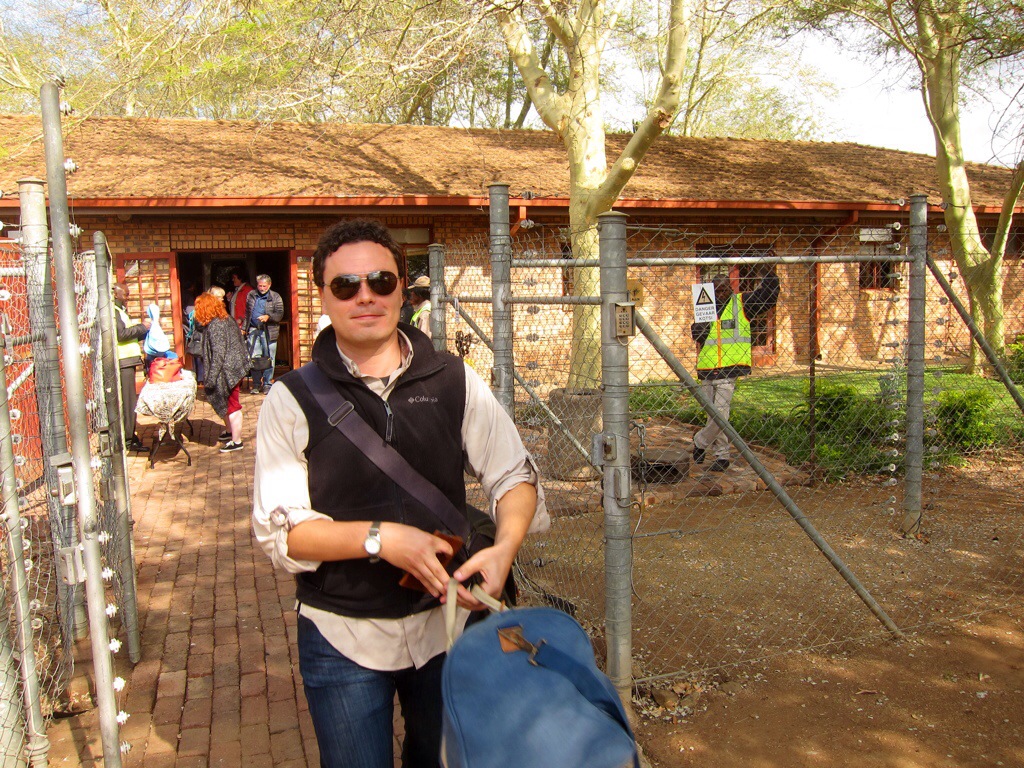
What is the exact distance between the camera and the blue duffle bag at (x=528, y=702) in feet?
5.55

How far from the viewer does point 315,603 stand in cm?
207

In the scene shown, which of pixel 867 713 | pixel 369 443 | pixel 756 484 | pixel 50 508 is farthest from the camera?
pixel 756 484

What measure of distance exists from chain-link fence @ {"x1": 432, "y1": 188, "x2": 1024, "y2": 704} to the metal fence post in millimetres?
17

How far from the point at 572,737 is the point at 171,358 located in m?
8.06

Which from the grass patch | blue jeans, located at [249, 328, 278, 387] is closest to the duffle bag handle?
the grass patch

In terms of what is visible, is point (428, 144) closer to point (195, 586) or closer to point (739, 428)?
point (739, 428)

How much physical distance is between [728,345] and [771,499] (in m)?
1.42

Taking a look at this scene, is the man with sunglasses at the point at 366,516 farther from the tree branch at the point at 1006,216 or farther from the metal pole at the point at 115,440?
the tree branch at the point at 1006,216

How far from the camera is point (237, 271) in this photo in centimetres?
1648

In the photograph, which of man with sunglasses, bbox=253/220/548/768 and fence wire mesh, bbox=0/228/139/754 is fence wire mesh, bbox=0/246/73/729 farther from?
man with sunglasses, bbox=253/220/548/768

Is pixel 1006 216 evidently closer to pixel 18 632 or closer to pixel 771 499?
pixel 771 499

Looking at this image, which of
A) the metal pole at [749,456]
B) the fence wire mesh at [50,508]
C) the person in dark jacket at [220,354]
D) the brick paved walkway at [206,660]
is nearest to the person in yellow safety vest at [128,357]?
the person in dark jacket at [220,354]

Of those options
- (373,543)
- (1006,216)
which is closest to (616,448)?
(373,543)

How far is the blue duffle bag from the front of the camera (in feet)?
5.55
